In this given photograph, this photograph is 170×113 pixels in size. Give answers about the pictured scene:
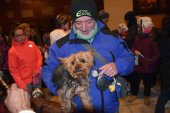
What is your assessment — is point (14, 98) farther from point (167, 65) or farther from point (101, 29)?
point (167, 65)

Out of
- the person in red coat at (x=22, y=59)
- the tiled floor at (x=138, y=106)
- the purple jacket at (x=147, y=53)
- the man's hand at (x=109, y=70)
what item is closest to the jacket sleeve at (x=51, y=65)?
the man's hand at (x=109, y=70)

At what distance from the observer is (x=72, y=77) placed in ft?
7.72

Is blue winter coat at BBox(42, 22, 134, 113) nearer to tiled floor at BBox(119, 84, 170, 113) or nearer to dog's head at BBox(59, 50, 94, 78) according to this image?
dog's head at BBox(59, 50, 94, 78)

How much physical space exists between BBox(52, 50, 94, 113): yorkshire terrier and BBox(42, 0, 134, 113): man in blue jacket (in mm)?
88

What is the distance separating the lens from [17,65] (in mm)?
4516

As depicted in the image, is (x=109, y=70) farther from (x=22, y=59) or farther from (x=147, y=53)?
(x=147, y=53)

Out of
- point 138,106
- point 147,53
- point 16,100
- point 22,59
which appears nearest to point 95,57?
point 16,100

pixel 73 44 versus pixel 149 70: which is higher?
pixel 73 44

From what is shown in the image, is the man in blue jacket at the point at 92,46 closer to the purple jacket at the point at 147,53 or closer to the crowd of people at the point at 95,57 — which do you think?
the crowd of people at the point at 95,57

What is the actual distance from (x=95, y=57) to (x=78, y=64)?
0.24 m

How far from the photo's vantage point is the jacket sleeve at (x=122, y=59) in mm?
2501

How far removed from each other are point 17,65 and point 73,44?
217 cm

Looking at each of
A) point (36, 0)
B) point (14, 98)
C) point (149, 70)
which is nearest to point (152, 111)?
point (149, 70)

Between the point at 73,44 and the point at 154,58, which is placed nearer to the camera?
the point at 73,44
